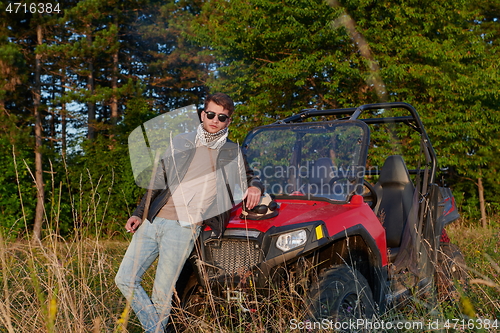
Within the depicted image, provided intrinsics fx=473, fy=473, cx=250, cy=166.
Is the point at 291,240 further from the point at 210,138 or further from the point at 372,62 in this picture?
the point at 372,62

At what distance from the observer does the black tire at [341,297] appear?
3.19 meters

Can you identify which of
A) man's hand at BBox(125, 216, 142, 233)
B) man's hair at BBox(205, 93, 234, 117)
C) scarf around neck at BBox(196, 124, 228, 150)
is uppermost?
man's hair at BBox(205, 93, 234, 117)

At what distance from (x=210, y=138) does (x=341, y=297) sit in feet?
4.73

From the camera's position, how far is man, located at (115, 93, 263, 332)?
3279 mm

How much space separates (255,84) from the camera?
1367 cm

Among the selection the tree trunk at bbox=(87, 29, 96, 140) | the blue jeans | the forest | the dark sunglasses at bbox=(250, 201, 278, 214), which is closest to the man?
the blue jeans

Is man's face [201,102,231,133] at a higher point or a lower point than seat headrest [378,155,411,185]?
higher

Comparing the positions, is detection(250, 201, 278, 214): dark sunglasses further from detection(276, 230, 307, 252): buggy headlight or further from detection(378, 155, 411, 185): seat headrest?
detection(378, 155, 411, 185): seat headrest

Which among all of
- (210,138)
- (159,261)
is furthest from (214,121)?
(159,261)

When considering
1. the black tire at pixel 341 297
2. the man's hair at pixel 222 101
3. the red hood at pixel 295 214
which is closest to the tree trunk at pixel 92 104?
the man's hair at pixel 222 101

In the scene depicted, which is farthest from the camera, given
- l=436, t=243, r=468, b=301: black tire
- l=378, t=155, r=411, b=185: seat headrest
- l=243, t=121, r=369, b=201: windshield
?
l=378, t=155, r=411, b=185: seat headrest

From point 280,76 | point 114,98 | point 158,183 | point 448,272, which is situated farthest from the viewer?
point 114,98

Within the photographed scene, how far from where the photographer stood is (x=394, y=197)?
4840mm

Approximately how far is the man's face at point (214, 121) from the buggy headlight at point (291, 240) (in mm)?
894
